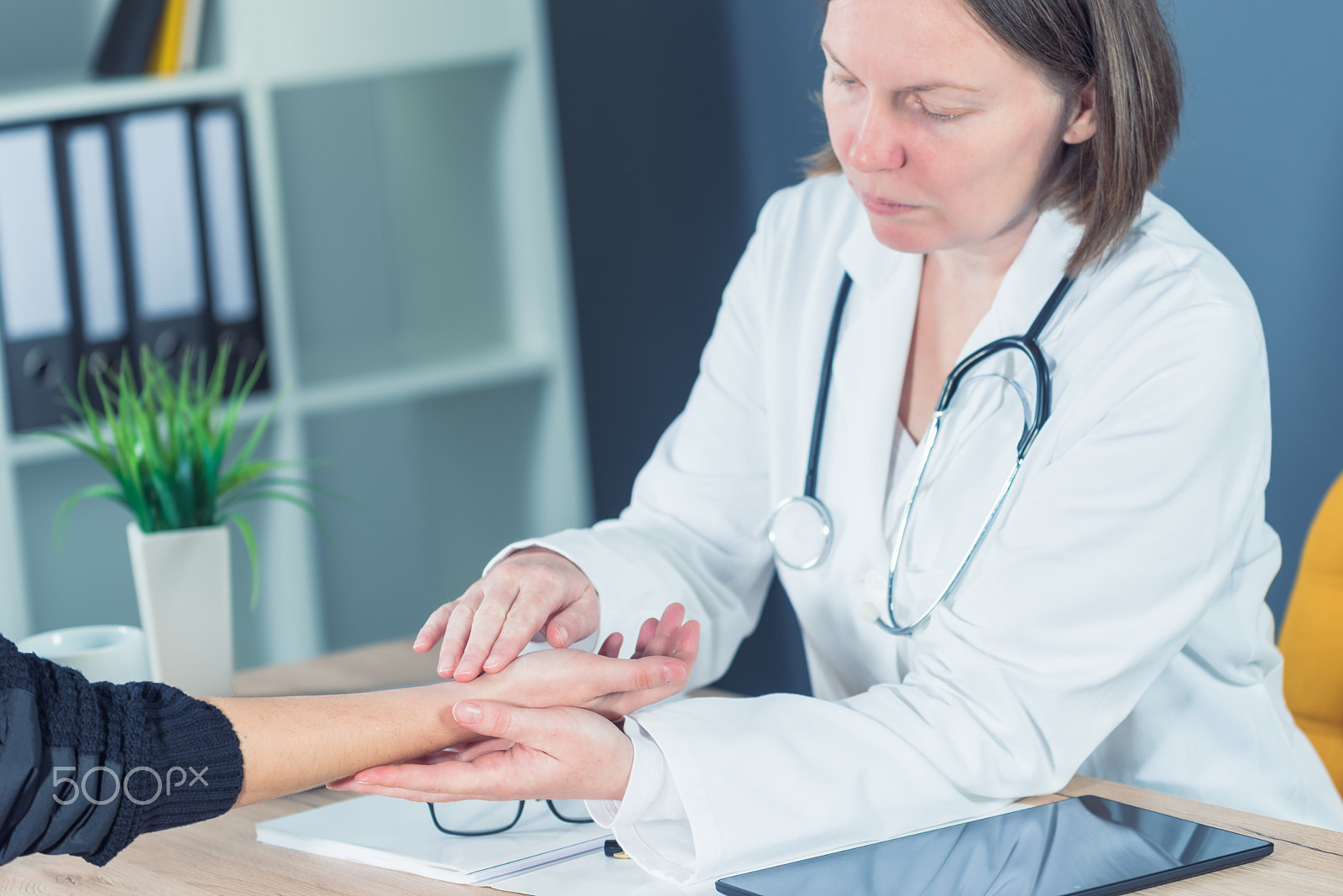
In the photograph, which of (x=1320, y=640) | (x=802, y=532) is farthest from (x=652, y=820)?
(x=1320, y=640)

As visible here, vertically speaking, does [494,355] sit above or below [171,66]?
below

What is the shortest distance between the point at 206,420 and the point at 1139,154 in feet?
2.93

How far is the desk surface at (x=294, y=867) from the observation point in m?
0.91

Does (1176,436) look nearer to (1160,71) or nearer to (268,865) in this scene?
(1160,71)

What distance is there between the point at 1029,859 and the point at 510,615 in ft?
1.53

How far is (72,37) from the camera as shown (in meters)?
2.48

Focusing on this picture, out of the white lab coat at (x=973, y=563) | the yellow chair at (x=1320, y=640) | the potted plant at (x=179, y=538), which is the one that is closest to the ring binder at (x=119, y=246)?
the potted plant at (x=179, y=538)

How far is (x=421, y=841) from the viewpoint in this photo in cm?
103

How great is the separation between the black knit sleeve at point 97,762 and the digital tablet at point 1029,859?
356 millimetres

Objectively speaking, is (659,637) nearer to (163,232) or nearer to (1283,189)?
(1283,189)

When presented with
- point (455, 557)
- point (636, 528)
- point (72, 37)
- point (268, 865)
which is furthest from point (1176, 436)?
point (72, 37)

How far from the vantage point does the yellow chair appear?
4.66 ft

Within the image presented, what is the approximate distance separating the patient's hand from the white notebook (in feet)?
0.30

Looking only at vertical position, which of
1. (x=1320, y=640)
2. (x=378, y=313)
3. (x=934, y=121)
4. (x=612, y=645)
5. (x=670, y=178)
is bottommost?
(x=1320, y=640)
